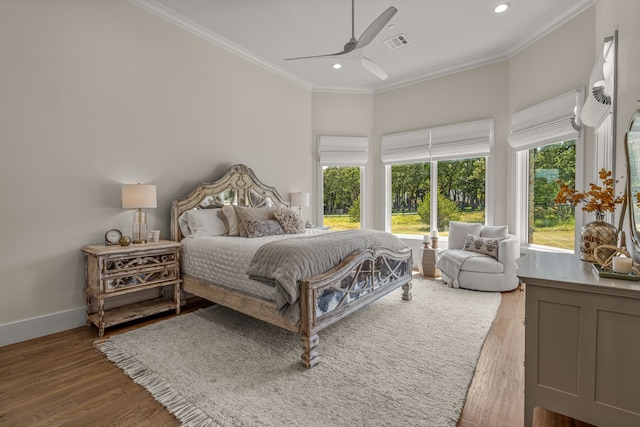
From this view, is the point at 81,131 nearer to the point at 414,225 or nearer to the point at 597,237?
the point at 597,237

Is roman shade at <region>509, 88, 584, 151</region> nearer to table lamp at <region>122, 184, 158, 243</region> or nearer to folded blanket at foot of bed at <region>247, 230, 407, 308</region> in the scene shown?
folded blanket at foot of bed at <region>247, 230, 407, 308</region>

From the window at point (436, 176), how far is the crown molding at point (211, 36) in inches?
90.0

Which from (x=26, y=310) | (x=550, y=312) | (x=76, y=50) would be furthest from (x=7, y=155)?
(x=550, y=312)

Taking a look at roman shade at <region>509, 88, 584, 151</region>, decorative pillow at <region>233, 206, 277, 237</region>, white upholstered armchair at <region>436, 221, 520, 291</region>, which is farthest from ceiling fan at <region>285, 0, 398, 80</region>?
white upholstered armchair at <region>436, 221, 520, 291</region>

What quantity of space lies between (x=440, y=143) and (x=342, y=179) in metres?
1.93

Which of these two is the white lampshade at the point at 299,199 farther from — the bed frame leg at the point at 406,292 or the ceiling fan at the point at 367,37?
the ceiling fan at the point at 367,37

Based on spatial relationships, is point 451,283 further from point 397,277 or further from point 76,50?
point 76,50

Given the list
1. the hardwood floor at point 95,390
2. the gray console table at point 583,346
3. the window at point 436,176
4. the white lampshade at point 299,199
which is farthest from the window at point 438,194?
the gray console table at point 583,346

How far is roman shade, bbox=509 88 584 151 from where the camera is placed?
3.54 metres

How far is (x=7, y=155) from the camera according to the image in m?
2.59

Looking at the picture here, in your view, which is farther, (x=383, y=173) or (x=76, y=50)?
(x=383, y=173)

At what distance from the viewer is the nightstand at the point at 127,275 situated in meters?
2.78

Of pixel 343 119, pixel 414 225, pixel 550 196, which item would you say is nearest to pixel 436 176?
pixel 414 225

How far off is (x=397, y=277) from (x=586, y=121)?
243cm
